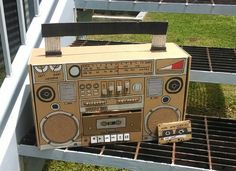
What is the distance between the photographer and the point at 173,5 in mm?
4004

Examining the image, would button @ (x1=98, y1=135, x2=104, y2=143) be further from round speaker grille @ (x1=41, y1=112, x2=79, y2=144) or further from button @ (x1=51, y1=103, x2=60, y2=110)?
button @ (x1=51, y1=103, x2=60, y2=110)

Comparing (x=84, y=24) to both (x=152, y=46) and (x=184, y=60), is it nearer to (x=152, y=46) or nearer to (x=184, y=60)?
(x=152, y=46)

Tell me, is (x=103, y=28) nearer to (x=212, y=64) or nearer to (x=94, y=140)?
(x=94, y=140)

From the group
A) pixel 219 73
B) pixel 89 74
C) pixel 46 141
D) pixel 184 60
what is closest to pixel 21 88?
pixel 46 141

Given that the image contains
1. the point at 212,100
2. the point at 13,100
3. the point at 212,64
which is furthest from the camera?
the point at 212,100

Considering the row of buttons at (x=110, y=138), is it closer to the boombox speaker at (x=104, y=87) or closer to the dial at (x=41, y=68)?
the boombox speaker at (x=104, y=87)

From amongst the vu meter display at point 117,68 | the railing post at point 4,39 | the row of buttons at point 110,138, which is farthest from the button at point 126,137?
the railing post at point 4,39

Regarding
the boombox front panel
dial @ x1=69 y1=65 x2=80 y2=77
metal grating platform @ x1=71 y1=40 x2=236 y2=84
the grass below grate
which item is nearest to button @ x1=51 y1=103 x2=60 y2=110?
the boombox front panel

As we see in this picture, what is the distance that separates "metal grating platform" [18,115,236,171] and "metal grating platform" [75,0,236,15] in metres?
1.70

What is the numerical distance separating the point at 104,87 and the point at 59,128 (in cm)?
44

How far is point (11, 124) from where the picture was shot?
258 cm

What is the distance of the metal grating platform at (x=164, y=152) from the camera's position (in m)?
2.51

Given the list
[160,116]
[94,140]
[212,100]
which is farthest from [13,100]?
[212,100]

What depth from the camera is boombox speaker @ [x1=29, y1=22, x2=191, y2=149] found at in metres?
2.38
